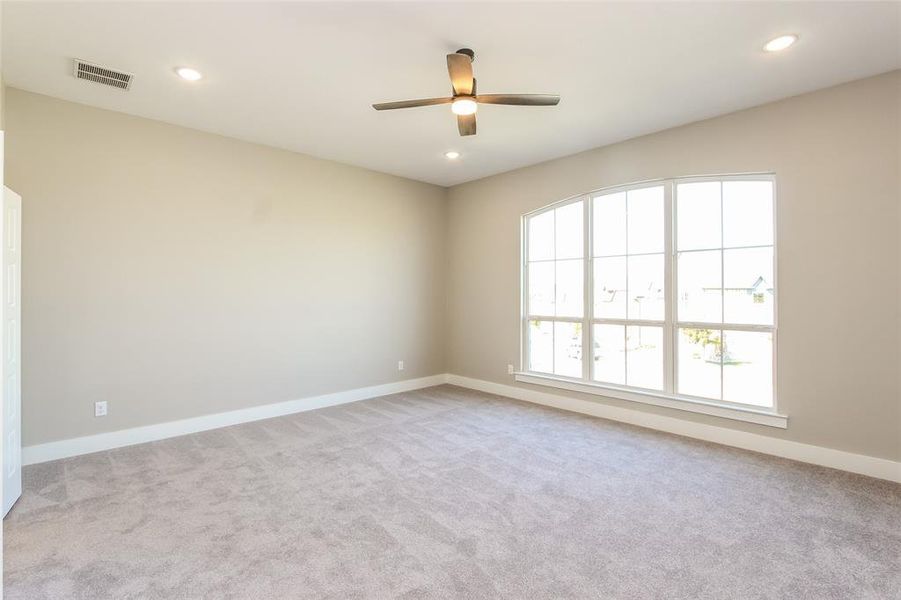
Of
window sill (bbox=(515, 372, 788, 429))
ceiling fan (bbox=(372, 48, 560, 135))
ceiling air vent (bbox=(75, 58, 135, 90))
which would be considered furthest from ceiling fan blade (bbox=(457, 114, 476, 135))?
window sill (bbox=(515, 372, 788, 429))

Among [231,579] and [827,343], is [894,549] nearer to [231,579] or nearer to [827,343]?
[827,343]

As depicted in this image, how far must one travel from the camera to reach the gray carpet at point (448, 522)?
2.10 metres

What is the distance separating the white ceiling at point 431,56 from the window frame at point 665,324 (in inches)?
26.6

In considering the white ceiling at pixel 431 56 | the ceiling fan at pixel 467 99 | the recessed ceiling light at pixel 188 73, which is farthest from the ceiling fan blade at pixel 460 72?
the recessed ceiling light at pixel 188 73

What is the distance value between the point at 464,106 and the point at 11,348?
3.31 m

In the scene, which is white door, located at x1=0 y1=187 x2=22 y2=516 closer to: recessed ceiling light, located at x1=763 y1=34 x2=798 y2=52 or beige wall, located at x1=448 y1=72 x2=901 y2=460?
recessed ceiling light, located at x1=763 y1=34 x2=798 y2=52

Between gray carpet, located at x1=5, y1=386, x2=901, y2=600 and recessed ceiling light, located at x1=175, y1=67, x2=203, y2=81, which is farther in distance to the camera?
recessed ceiling light, located at x1=175, y1=67, x2=203, y2=81

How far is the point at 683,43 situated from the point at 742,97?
1.15m

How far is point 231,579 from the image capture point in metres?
2.12

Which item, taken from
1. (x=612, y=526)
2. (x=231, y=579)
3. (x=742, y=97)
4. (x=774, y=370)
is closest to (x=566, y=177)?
(x=742, y=97)

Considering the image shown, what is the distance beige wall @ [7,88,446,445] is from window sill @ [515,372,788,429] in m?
2.01

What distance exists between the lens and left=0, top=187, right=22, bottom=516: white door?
273 centimetres

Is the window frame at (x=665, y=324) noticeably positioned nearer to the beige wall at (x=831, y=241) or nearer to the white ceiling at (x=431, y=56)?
the beige wall at (x=831, y=241)

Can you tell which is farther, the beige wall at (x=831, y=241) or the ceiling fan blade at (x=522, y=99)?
the beige wall at (x=831, y=241)
